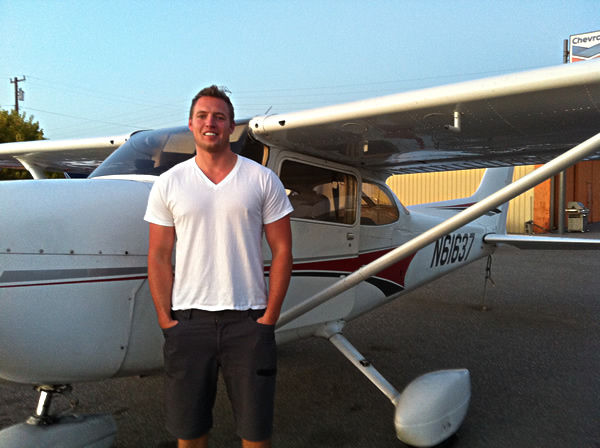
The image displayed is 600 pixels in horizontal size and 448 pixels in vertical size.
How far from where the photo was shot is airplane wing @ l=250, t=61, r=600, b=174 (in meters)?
2.23

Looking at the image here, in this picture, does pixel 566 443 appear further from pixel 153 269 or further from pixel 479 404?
pixel 153 269

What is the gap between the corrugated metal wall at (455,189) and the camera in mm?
18859

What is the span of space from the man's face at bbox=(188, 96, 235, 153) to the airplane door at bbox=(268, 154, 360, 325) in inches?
47.7

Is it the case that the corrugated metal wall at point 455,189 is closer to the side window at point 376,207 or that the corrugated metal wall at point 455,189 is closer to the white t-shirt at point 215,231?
the side window at point 376,207

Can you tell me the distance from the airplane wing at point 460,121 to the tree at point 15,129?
2029cm

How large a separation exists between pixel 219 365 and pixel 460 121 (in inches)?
75.0

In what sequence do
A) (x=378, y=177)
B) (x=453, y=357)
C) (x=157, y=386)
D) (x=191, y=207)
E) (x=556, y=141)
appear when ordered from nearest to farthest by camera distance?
(x=191, y=207) → (x=556, y=141) → (x=157, y=386) → (x=378, y=177) → (x=453, y=357)

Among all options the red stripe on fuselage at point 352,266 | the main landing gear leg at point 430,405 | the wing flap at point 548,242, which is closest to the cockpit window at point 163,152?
Result: the red stripe on fuselage at point 352,266

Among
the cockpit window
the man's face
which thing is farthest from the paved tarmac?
the man's face

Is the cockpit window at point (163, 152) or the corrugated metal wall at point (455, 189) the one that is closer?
the cockpit window at point (163, 152)

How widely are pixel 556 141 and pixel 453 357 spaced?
2.20 m

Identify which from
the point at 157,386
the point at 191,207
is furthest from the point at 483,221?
the point at 191,207

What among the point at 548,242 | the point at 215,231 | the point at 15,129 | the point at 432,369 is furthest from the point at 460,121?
the point at 15,129

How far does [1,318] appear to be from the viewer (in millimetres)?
1822
